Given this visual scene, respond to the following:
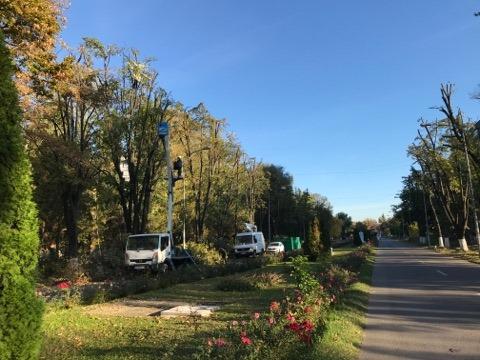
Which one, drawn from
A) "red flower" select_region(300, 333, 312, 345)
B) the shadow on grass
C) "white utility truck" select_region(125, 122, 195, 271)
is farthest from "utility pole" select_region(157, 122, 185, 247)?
"red flower" select_region(300, 333, 312, 345)

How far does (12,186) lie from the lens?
5.80 meters

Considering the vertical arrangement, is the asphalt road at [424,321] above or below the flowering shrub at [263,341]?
below

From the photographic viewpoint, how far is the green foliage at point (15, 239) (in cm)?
554

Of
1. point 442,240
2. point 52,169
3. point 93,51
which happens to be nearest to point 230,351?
point 52,169

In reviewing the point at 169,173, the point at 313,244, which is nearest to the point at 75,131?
the point at 169,173

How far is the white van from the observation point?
1772 inches

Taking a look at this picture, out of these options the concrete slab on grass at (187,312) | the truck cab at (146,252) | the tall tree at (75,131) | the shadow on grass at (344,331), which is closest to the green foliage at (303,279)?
the shadow on grass at (344,331)

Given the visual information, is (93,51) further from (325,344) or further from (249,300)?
(325,344)

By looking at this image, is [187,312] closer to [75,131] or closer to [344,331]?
[344,331]

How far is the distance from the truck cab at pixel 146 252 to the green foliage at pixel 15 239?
2086cm

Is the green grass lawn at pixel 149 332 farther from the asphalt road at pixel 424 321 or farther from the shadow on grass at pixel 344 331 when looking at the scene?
the asphalt road at pixel 424 321

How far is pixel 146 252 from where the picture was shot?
26.6m

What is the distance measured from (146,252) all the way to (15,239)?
2122cm

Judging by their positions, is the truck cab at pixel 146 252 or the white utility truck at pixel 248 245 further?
the white utility truck at pixel 248 245
